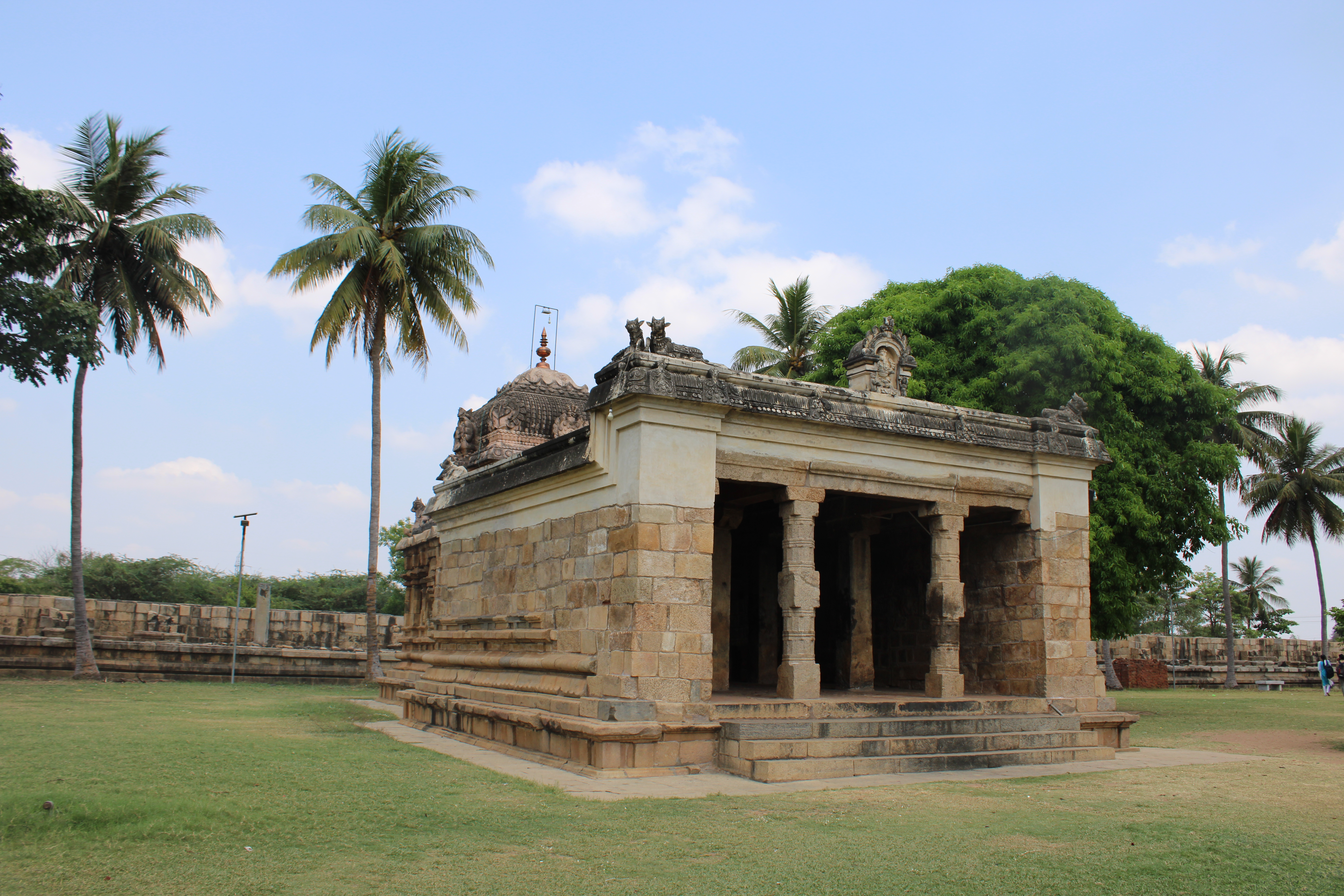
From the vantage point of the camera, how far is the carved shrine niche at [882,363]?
1110cm

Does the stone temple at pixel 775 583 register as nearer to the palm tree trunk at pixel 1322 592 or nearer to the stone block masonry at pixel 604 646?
the stone block masonry at pixel 604 646

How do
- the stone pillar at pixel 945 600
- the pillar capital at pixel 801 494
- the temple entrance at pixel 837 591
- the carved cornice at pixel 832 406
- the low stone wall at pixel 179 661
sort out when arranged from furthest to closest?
the low stone wall at pixel 179 661
the temple entrance at pixel 837 591
the stone pillar at pixel 945 600
the pillar capital at pixel 801 494
the carved cornice at pixel 832 406

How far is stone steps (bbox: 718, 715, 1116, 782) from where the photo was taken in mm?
8703

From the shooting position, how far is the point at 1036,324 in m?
17.2

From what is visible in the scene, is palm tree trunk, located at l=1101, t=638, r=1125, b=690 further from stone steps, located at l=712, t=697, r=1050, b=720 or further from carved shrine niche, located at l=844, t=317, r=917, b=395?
carved shrine niche, located at l=844, t=317, r=917, b=395

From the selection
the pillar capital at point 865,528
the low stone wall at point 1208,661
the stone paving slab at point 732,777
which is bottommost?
the low stone wall at point 1208,661

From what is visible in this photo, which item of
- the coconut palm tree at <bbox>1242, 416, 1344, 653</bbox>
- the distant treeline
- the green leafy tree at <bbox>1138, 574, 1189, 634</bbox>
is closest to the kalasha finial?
the distant treeline

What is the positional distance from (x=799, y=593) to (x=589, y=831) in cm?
432

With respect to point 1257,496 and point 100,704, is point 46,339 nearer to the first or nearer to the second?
point 100,704

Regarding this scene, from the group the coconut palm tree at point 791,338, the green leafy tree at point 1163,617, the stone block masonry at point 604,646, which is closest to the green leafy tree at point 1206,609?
the green leafy tree at point 1163,617

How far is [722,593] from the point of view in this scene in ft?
40.2

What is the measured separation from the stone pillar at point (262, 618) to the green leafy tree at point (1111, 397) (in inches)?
660

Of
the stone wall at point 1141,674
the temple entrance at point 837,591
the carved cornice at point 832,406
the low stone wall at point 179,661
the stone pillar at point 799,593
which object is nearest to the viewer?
the carved cornice at point 832,406

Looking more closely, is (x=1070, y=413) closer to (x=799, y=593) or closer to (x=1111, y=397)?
(x=799, y=593)
